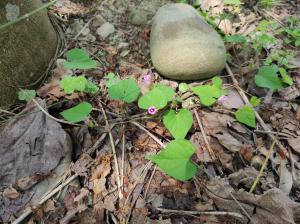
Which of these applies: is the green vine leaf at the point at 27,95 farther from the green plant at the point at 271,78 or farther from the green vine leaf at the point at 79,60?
the green plant at the point at 271,78

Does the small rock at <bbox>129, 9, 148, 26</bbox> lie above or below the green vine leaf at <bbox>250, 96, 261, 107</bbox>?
above

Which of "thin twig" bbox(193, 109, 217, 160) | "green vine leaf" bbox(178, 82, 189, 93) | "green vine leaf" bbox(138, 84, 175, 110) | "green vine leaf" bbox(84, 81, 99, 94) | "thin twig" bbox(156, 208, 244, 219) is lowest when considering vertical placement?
"thin twig" bbox(156, 208, 244, 219)

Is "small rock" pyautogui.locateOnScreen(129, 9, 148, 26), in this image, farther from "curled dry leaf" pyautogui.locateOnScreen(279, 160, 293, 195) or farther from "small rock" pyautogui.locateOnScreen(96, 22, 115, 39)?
"curled dry leaf" pyautogui.locateOnScreen(279, 160, 293, 195)

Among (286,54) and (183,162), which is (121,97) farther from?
(286,54)

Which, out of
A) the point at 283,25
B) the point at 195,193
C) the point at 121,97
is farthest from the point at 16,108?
the point at 283,25

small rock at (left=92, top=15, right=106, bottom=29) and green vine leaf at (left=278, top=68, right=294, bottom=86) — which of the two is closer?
green vine leaf at (left=278, top=68, right=294, bottom=86)

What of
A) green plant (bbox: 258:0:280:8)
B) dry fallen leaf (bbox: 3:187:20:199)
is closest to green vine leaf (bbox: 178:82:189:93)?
dry fallen leaf (bbox: 3:187:20:199)

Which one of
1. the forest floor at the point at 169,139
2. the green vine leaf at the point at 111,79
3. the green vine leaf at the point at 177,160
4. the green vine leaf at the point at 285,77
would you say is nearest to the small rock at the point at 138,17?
the forest floor at the point at 169,139
